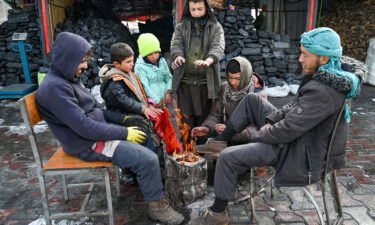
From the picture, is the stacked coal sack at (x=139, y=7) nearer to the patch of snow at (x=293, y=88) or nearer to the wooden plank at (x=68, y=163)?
the patch of snow at (x=293, y=88)

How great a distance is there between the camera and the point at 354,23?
10070mm

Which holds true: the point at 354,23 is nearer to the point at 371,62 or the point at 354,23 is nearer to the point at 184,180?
the point at 371,62

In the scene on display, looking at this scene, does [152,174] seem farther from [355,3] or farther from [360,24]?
[355,3]

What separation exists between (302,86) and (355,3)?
10.1m

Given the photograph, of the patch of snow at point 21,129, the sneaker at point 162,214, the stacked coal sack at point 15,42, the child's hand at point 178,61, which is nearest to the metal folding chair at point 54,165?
the sneaker at point 162,214

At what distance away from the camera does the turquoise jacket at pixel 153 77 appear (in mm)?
3600

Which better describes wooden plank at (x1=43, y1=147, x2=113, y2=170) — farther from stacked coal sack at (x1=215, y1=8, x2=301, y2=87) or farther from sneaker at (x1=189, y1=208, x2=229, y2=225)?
stacked coal sack at (x1=215, y1=8, x2=301, y2=87)

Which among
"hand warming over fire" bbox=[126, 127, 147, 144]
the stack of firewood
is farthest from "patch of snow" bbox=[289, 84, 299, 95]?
"hand warming over fire" bbox=[126, 127, 147, 144]

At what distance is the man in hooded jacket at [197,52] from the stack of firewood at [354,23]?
7739mm

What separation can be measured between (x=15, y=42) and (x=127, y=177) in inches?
285

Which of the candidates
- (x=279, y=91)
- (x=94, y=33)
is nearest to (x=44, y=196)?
(x=279, y=91)

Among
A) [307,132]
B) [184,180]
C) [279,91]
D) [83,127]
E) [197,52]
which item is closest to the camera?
[307,132]

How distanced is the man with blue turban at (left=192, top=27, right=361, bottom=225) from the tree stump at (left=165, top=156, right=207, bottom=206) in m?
0.48

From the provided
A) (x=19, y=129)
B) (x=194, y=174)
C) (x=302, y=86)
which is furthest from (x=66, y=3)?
(x=302, y=86)
